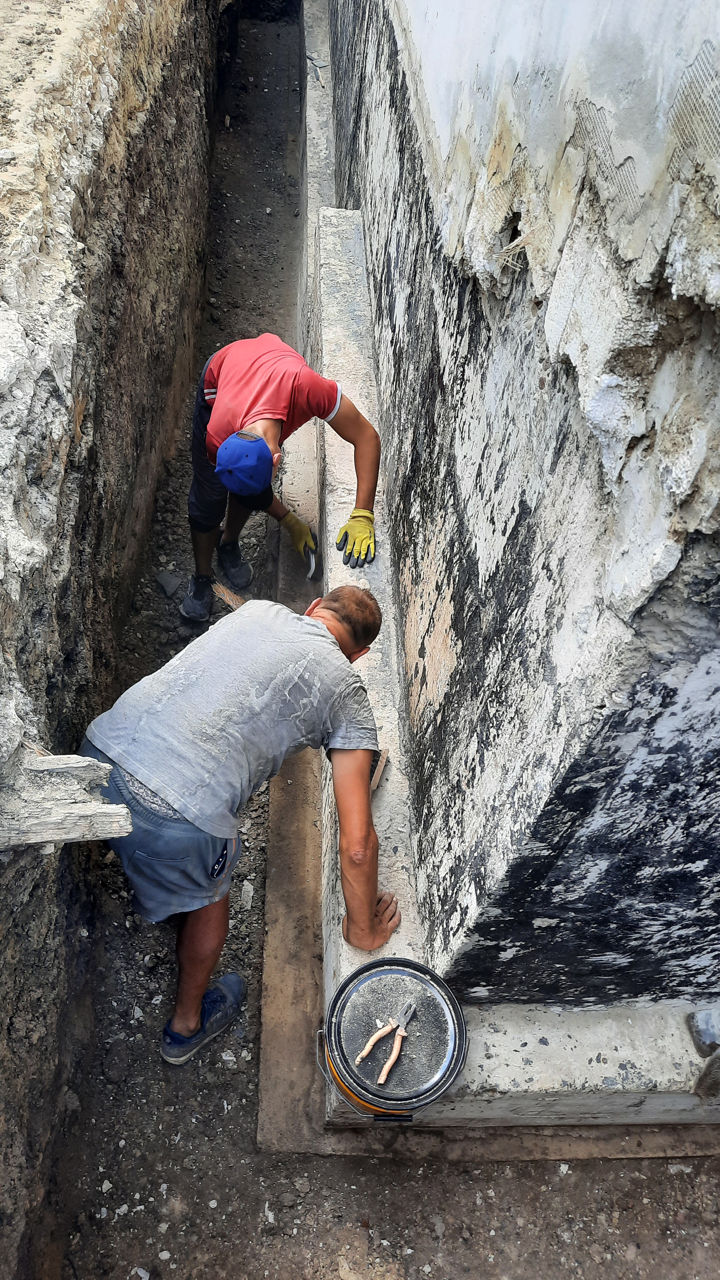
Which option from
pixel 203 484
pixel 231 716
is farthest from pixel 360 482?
pixel 231 716

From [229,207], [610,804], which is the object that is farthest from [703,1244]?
[229,207]

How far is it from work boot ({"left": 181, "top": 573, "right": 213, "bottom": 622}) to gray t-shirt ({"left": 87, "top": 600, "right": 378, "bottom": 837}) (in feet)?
5.86

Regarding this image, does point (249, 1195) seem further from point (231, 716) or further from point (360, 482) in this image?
point (360, 482)

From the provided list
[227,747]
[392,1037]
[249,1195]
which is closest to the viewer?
[392,1037]

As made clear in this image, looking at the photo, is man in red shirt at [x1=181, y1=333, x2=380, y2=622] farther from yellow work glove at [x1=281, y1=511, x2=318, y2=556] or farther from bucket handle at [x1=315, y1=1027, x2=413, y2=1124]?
bucket handle at [x1=315, y1=1027, x2=413, y2=1124]

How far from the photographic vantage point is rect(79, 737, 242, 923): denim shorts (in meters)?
2.33

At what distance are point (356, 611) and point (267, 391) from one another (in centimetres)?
117

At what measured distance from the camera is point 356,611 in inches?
106

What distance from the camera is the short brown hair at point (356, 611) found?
2.66 m

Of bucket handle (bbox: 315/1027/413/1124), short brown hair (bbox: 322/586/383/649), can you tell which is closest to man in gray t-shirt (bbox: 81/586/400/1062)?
short brown hair (bbox: 322/586/383/649)

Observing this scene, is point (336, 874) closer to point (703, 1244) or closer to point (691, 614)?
point (703, 1244)

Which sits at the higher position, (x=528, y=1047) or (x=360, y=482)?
(x=360, y=482)

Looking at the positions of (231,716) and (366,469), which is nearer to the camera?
(231,716)

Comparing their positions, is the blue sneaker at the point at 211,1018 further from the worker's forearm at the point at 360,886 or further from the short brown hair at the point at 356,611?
the short brown hair at the point at 356,611
